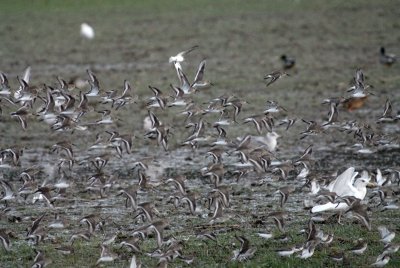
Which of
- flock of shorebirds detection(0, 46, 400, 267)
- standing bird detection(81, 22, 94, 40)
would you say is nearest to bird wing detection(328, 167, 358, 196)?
flock of shorebirds detection(0, 46, 400, 267)

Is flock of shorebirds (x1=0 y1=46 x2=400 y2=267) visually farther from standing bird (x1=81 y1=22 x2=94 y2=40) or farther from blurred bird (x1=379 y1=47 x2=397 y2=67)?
standing bird (x1=81 y1=22 x2=94 y2=40)

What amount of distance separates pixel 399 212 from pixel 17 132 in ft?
29.6

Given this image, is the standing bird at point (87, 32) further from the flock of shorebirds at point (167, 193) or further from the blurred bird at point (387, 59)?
the flock of shorebirds at point (167, 193)

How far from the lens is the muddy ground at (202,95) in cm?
1092

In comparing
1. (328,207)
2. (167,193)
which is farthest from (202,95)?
(328,207)

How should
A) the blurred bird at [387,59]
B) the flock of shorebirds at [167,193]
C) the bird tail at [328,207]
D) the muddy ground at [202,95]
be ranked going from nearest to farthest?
the flock of shorebirds at [167,193]
the muddy ground at [202,95]
the bird tail at [328,207]
the blurred bird at [387,59]

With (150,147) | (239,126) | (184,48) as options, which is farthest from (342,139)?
(184,48)

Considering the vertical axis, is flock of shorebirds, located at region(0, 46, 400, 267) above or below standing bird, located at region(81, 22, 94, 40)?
above

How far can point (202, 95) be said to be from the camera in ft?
69.3

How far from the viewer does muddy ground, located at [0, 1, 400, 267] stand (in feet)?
35.8

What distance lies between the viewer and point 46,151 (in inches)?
662

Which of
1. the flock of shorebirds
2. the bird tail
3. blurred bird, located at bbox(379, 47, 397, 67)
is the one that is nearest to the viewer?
the flock of shorebirds

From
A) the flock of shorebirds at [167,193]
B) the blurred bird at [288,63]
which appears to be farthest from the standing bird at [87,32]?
the flock of shorebirds at [167,193]

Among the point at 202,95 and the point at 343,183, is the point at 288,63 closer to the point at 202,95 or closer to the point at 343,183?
the point at 202,95
